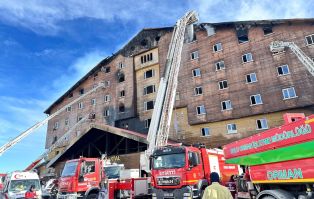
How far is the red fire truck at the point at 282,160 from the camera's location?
641cm

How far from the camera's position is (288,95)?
82.8 feet

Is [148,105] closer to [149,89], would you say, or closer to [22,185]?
[149,89]

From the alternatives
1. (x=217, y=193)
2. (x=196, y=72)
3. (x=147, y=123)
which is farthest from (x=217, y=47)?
(x=217, y=193)

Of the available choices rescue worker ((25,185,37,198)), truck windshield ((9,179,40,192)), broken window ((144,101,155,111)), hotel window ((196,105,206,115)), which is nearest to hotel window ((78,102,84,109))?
broken window ((144,101,155,111))

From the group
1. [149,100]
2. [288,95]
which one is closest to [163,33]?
[149,100]

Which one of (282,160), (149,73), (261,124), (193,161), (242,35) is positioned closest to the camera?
(282,160)

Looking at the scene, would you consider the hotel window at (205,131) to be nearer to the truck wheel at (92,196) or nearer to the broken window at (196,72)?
the broken window at (196,72)

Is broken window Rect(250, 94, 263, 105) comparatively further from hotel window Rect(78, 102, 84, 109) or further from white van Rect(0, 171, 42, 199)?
hotel window Rect(78, 102, 84, 109)

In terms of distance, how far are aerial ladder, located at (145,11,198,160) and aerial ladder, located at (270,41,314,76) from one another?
34.5 feet

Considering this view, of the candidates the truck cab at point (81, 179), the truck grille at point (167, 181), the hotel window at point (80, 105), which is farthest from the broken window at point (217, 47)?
the hotel window at point (80, 105)

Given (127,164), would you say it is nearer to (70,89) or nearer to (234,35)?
(234,35)

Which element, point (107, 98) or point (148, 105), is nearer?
point (148, 105)

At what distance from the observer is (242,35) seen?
3027cm

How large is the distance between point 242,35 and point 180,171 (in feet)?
78.0
